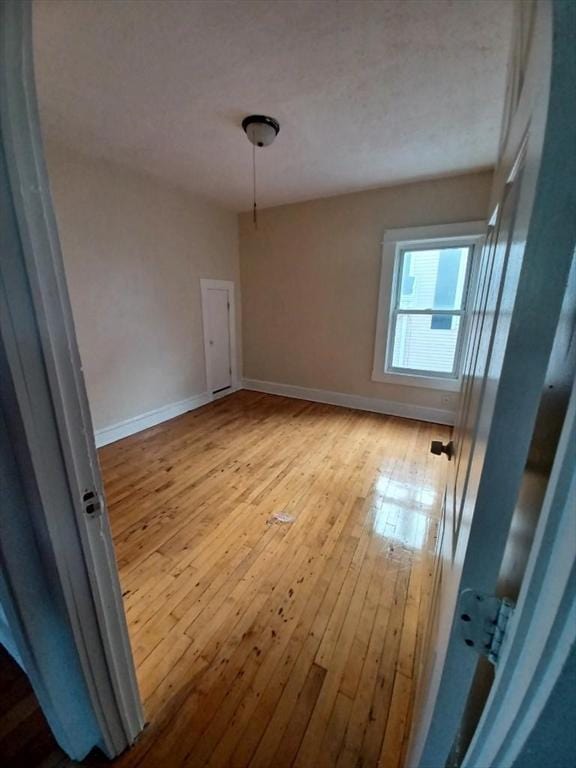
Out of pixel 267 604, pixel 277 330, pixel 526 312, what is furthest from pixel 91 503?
pixel 277 330

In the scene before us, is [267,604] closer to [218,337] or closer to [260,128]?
[260,128]

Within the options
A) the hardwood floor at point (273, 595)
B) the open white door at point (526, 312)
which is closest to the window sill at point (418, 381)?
the hardwood floor at point (273, 595)

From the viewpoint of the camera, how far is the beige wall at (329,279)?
340 cm

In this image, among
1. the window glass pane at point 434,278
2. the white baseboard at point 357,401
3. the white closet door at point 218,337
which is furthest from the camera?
the white closet door at point 218,337

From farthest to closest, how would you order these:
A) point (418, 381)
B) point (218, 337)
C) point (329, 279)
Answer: point (218, 337)
point (329, 279)
point (418, 381)

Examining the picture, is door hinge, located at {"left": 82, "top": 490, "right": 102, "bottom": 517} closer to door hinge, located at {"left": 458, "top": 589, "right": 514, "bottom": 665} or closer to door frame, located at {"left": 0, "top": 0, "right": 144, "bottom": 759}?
door frame, located at {"left": 0, "top": 0, "right": 144, "bottom": 759}

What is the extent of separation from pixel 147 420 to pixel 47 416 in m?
3.16

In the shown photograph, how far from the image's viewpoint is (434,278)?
3.53 metres

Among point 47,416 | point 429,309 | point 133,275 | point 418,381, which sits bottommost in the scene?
point 418,381

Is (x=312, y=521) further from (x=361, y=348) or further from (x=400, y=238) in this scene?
(x=400, y=238)

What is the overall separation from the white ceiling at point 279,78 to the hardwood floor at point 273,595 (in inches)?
106

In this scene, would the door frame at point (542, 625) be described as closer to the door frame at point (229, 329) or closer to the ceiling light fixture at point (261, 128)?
the ceiling light fixture at point (261, 128)

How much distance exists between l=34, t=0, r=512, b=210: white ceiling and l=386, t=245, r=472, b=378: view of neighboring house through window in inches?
36.6

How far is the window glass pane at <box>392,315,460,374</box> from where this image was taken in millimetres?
3547
